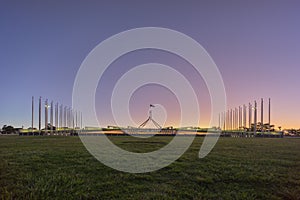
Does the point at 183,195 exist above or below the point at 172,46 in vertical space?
below

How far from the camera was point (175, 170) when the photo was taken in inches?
411

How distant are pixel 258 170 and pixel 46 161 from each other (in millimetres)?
8736

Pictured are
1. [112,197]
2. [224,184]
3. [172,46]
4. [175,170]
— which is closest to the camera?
[112,197]

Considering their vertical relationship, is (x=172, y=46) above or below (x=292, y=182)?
above

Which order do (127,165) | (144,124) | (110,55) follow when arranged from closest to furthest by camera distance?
(127,165) → (110,55) → (144,124)

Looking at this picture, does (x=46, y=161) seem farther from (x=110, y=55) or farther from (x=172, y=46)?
(x=172, y=46)

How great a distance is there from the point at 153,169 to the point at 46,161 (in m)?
4.79

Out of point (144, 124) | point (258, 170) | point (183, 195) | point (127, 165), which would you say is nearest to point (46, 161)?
point (127, 165)

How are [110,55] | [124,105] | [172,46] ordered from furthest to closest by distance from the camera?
1. [124,105]
2. [172,46]
3. [110,55]

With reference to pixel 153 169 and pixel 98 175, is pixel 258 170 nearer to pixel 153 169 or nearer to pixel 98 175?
pixel 153 169

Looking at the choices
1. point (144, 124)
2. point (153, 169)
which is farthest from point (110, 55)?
point (144, 124)

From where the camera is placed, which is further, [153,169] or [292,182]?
[153,169]

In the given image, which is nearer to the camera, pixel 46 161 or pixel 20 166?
pixel 20 166

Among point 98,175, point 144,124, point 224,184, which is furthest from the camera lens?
point 144,124
